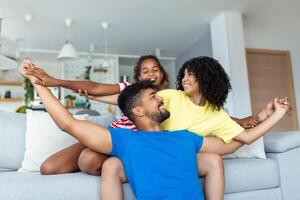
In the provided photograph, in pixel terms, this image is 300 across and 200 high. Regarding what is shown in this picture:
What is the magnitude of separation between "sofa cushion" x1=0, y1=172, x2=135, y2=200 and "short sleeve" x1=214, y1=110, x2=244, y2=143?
0.50m

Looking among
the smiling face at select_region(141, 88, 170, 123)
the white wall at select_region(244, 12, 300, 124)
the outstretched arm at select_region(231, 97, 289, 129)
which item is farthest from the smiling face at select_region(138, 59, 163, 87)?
the white wall at select_region(244, 12, 300, 124)

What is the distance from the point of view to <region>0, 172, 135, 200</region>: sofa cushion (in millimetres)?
1167

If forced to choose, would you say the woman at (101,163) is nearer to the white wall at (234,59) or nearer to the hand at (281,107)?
the hand at (281,107)

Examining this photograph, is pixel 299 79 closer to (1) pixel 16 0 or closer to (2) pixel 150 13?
(2) pixel 150 13

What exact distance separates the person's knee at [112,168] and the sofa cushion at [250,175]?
2.01 ft

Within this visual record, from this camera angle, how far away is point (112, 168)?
42.9 inches

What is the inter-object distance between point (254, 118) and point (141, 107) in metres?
0.71

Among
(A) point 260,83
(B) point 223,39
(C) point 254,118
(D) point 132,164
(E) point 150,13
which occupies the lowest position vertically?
(D) point 132,164

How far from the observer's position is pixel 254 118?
155cm

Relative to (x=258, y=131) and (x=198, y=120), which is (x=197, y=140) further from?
(x=258, y=131)

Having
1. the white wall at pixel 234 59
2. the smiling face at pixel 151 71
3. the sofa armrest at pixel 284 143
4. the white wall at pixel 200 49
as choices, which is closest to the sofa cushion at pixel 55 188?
the smiling face at pixel 151 71

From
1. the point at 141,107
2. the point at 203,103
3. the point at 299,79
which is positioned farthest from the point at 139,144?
the point at 299,79

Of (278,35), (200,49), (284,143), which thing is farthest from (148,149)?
(278,35)

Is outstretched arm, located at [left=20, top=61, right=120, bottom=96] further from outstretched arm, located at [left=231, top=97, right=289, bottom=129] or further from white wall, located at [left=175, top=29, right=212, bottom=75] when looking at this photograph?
white wall, located at [left=175, top=29, right=212, bottom=75]
